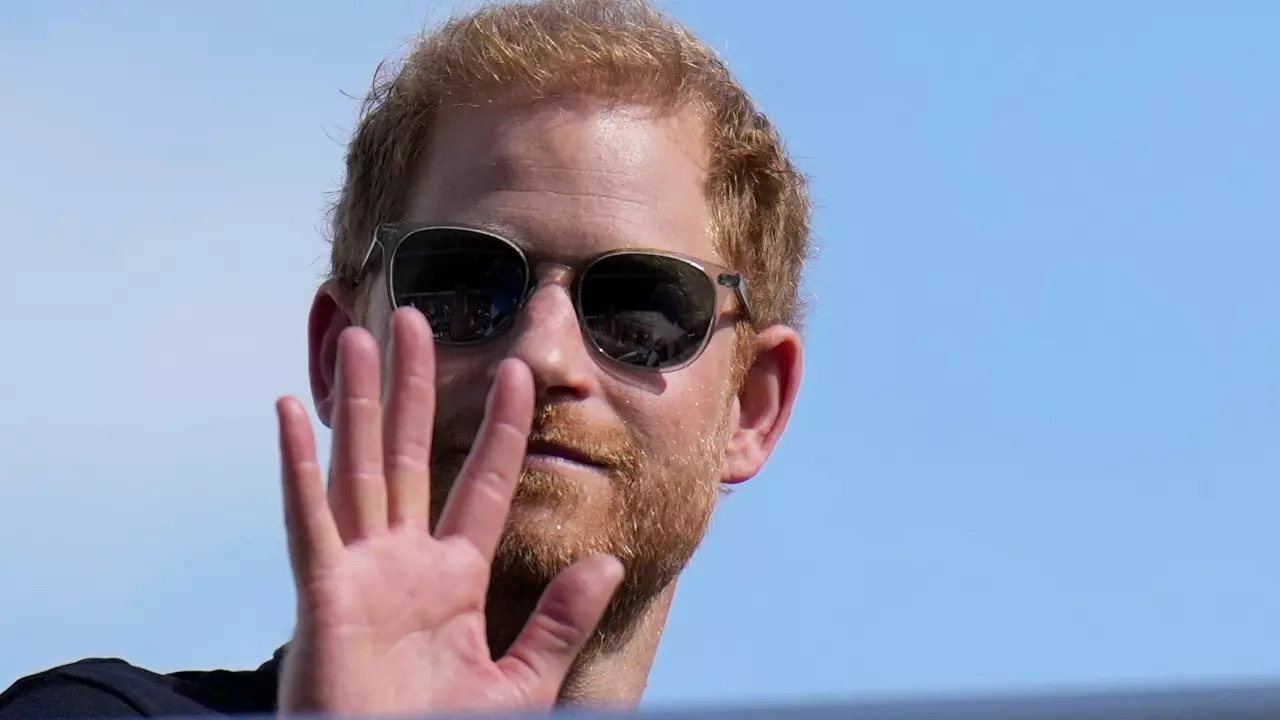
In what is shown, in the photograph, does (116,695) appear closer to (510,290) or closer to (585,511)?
(585,511)

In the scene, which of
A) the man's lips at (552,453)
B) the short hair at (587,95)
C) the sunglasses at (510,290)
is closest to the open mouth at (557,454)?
the man's lips at (552,453)

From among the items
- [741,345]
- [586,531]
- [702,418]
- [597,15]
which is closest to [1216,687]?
[586,531]

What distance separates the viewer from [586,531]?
2885 mm

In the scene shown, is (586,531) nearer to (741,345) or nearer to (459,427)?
(459,427)

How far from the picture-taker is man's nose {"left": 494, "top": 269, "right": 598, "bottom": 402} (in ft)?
9.42

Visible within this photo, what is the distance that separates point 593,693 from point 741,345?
82cm

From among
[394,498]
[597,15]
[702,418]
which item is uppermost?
[597,15]

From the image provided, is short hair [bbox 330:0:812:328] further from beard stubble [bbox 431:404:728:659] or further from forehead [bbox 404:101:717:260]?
beard stubble [bbox 431:404:728:659]

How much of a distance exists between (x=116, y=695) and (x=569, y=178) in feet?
4.24

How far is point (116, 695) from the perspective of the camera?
8.51 ft

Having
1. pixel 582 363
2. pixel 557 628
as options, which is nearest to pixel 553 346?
pixel 582 363

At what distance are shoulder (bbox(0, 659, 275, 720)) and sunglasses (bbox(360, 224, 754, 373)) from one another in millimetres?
754

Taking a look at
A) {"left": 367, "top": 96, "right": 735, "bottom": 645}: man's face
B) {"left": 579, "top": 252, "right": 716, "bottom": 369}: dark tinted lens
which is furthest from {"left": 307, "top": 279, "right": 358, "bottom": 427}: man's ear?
{"left": 579, "top": 252, "right": 716, "bottom": 369}: dark tinted lens

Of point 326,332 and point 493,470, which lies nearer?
point 493,470
